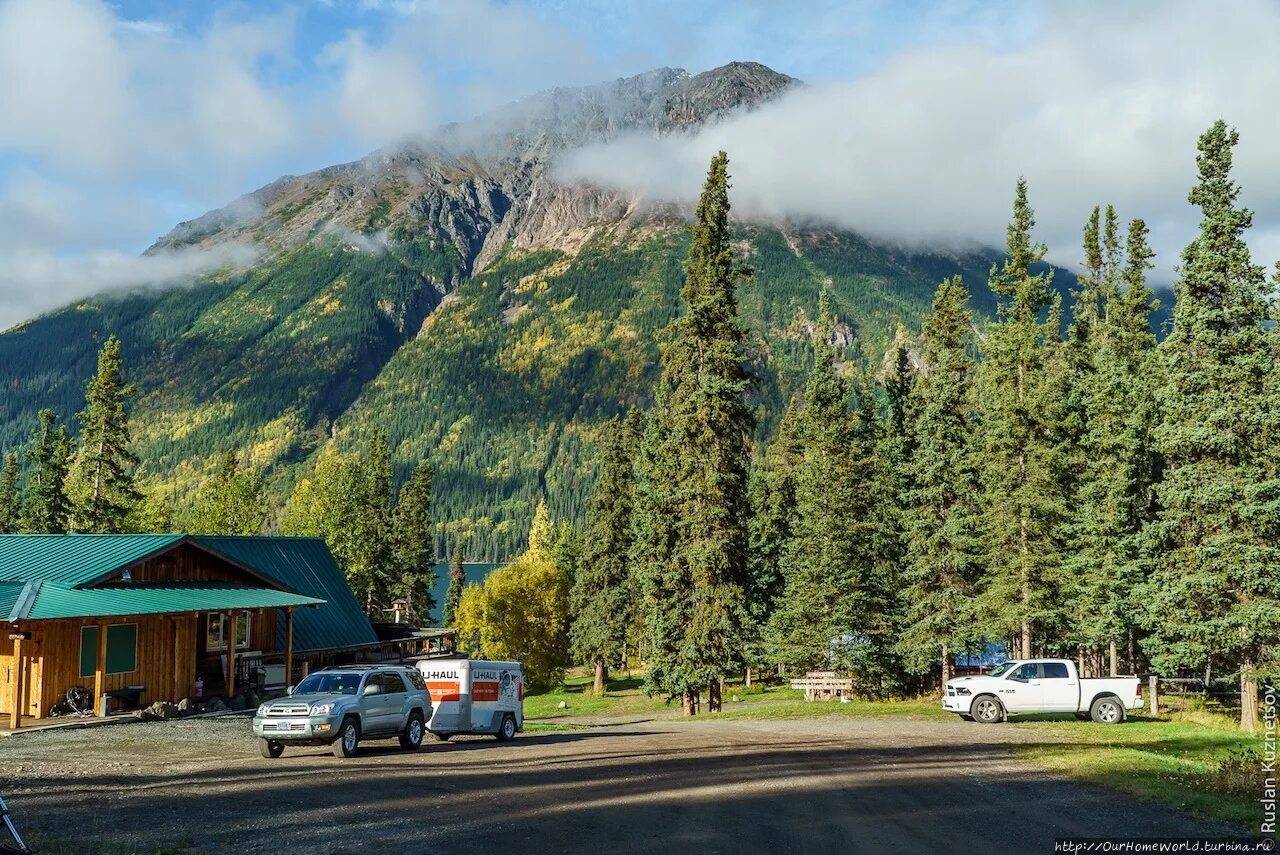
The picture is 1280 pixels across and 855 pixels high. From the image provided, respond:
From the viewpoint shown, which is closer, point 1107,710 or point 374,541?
point 1107,710

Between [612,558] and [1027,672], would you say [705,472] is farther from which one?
[612,558]

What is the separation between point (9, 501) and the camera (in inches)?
3597

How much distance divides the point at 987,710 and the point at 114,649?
29.1 m

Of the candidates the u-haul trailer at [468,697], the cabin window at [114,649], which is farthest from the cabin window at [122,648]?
the u-haul trailer at [468,697]

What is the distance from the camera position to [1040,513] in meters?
41.1

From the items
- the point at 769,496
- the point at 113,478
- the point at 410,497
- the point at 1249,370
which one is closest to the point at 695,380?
the point at 1249,370

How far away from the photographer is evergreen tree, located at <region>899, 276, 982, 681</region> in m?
43.2

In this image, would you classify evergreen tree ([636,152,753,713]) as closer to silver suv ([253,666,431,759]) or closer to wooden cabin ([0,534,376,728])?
wooden cabin ([0,534,376,728])

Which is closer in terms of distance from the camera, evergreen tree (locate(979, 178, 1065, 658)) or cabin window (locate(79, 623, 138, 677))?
cabin window (locate(79, 623, 138, 677))

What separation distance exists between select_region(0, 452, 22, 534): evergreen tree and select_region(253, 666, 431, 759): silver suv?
7036 cm

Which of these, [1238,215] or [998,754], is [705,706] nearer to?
[998,754]

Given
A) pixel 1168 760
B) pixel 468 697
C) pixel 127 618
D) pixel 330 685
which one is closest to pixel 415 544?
pixel 127 618

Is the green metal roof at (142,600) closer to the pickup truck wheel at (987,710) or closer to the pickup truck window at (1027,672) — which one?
the pickup truck wheel at (987,710)

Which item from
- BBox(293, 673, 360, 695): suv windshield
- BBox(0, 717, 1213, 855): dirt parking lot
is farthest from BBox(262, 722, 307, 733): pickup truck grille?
BBox(293, 673, 360, 695): suv windshield
